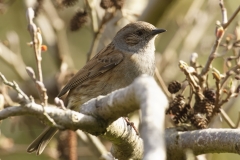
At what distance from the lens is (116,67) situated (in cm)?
502

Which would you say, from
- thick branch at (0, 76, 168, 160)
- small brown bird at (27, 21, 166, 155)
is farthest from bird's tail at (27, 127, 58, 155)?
thick branch at (0, 76, 168, 160)

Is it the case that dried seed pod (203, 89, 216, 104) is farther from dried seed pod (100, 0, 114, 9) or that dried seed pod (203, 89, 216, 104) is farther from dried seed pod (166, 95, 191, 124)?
dried seed pod (100, 0, 114, 9)

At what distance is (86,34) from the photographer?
30.7ft

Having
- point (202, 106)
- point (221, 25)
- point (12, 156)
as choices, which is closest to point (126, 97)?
point (202, 106)

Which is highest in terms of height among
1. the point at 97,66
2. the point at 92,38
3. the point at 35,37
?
the point at 35,37

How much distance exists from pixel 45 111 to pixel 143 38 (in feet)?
9.52

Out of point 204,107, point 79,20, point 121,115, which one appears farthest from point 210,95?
point 79,20

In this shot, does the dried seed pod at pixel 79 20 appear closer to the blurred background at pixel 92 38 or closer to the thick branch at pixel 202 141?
the blurred background at pixel 92 38

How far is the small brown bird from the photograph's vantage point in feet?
16.0

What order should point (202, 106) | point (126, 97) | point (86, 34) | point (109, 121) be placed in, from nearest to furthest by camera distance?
point (126, 97)
point (109, 121)
point (202, 106)
point (86, 34)

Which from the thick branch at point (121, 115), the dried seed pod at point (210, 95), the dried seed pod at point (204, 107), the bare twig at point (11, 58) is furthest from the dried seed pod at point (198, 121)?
the bare twig at point (11, 58)

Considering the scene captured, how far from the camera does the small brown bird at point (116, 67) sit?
489 cm

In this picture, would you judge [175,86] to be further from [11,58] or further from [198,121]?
[11,58]

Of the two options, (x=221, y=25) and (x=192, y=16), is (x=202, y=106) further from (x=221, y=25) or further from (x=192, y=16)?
(x=192, y=16)
